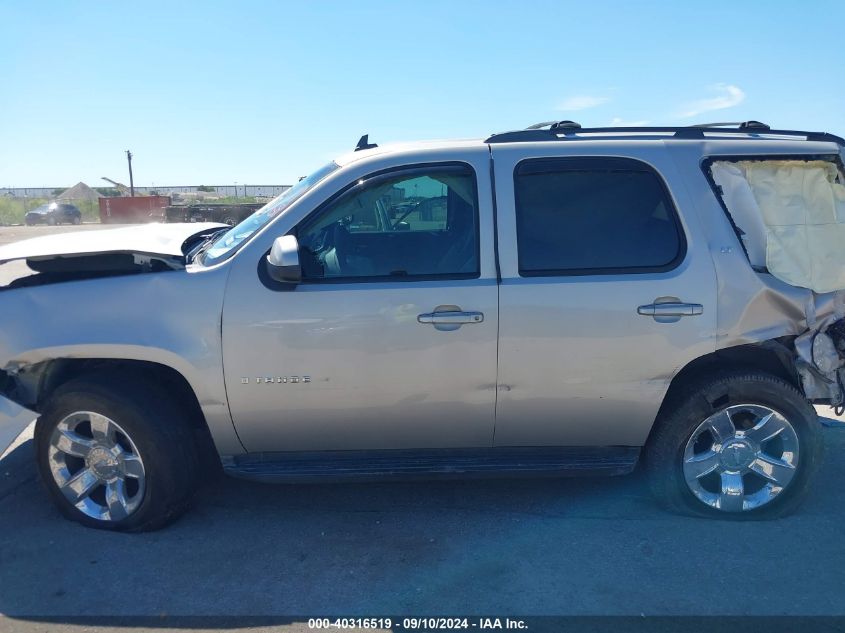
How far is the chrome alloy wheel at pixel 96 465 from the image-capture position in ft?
11.4

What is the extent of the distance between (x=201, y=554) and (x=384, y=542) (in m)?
0.96

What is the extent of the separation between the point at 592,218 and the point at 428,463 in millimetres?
→ 1597

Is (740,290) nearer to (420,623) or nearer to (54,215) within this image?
(420,623)

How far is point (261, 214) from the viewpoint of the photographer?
3844 millimetres

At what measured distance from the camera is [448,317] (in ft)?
10.7

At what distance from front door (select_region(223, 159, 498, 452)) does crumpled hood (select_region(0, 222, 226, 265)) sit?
577 millimetres

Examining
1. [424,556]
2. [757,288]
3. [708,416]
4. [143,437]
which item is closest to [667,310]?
[757,288]

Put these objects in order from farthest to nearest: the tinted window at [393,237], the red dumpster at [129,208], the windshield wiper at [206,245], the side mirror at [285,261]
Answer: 1. the red dumpster at [129,208]
2. the windshield wiper at [206,245]
3. the tinted window at [393,237]
4. the side mirror at [285,261]

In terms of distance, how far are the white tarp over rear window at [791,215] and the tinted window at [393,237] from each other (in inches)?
56.3

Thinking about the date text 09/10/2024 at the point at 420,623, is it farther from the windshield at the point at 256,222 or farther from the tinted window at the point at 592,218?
the windshield at the point at 256,222

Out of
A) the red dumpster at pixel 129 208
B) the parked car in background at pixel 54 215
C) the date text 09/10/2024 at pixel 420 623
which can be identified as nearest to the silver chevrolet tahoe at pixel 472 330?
the date text 09/10/2024 at pixel 420 623

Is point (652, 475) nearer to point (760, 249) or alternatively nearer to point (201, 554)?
point (760, 249)

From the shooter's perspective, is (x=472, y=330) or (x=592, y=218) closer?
(x=472, y=330)

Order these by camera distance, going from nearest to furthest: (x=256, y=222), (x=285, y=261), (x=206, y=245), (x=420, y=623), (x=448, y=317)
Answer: (x=420, y=623), (x=285, y=261), (x=448, y=317), (x=256, y=222), (x=206, y=245)
